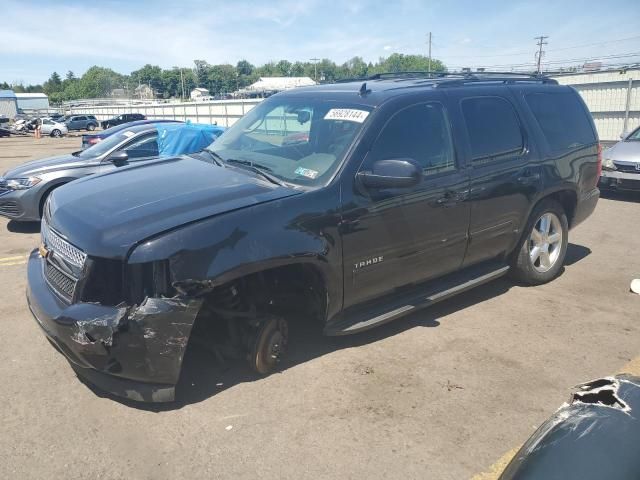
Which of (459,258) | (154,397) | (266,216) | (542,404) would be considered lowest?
(542,404)

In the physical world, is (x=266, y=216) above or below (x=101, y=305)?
above

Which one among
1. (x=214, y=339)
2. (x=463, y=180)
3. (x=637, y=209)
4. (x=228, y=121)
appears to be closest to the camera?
(x=214, y=339)

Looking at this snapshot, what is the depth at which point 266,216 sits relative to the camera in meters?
3.21

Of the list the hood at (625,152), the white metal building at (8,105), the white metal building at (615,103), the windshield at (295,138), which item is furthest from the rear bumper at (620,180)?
the white metal building at (8,105)

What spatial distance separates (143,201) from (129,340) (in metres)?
0.89

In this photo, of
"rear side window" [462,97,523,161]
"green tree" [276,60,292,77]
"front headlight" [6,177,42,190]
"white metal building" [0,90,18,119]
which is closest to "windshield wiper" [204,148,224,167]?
"rear side window" [462,97,523,161]

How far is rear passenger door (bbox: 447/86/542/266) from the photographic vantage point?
173 inches

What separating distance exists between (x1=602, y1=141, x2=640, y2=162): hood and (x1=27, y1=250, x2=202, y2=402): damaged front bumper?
9544 mm

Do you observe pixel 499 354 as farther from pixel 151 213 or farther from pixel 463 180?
pixel 151 213

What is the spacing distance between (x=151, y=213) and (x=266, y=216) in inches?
26.8

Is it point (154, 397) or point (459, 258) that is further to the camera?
point (459, 258)

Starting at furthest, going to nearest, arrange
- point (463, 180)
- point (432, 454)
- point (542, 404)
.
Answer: point (463, 180) < point (542, 404) < point (432, 454)

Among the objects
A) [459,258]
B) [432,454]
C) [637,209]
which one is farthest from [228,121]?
[432,454]

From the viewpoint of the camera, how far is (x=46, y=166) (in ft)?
26.0
